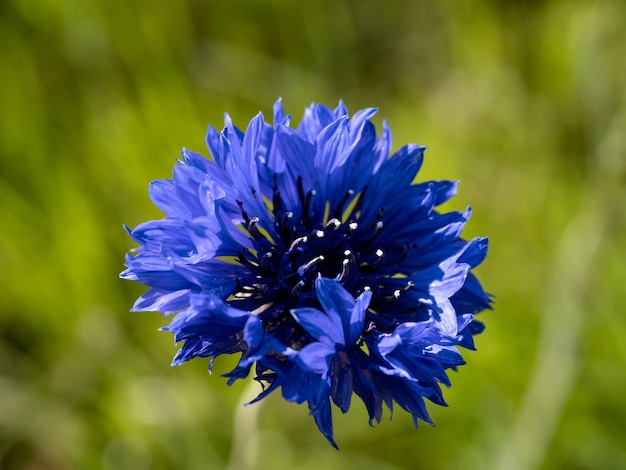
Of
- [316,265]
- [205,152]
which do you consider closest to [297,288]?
[316,265]

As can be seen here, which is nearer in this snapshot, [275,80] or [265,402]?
[265,402]

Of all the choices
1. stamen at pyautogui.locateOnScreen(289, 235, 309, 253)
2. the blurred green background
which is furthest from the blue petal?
the blurred green background

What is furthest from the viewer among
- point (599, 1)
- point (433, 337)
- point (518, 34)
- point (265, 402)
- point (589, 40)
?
point (518, 34)

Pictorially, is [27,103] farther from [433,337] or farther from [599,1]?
[599,1]

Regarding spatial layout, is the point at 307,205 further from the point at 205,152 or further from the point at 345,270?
the point at 205,152

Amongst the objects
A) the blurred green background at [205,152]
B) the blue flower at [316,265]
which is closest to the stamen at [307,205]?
the blue flower at [316,265]

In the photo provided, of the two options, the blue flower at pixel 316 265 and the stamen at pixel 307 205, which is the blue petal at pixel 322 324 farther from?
the stamen at pixel 307 205

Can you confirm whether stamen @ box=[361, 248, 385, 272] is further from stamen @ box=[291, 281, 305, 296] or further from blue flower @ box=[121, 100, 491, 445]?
stamen @ box=[291, 281, 305, 296]

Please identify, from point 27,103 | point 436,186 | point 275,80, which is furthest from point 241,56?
point 436,186
